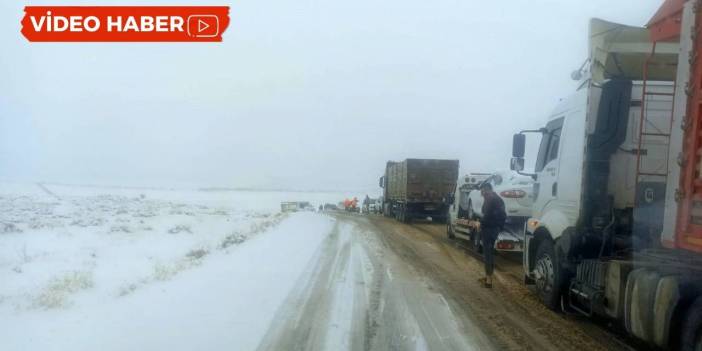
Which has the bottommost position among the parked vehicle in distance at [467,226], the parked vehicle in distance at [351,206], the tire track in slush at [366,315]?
the parked vehicle in distance at [351,206]

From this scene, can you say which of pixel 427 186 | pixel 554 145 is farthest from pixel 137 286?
pixel 427 186

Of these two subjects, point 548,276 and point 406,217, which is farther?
point 406,217

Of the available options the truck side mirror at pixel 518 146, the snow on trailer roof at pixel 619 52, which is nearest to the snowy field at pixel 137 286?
the truck side mirror at pixel 518 146

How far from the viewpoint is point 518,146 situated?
8.06 m

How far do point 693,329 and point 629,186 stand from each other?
2.63 metres

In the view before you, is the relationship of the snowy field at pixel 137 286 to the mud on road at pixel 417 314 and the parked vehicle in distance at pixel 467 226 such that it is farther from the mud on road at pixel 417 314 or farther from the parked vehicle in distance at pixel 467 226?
the parked vehicle in distance at pixel 467 226

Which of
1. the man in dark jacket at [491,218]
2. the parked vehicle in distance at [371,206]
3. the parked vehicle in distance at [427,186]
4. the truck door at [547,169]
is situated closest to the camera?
the truck door at [547,169]

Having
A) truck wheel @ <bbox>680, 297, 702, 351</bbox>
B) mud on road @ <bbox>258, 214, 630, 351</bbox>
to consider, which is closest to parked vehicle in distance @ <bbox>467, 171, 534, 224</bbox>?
mud on road @ <bbox>258, 214, 630, 351</bbox>

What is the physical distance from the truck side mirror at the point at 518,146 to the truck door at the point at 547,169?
38 centimetres

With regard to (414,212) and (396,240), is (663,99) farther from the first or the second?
(414,212)

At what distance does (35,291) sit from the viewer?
835cm

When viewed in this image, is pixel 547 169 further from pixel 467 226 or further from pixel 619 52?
pixel 467 226

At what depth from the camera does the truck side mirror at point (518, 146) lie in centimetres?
803

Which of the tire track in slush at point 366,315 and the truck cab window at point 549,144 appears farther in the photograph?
the truck cab window at point 549,144
